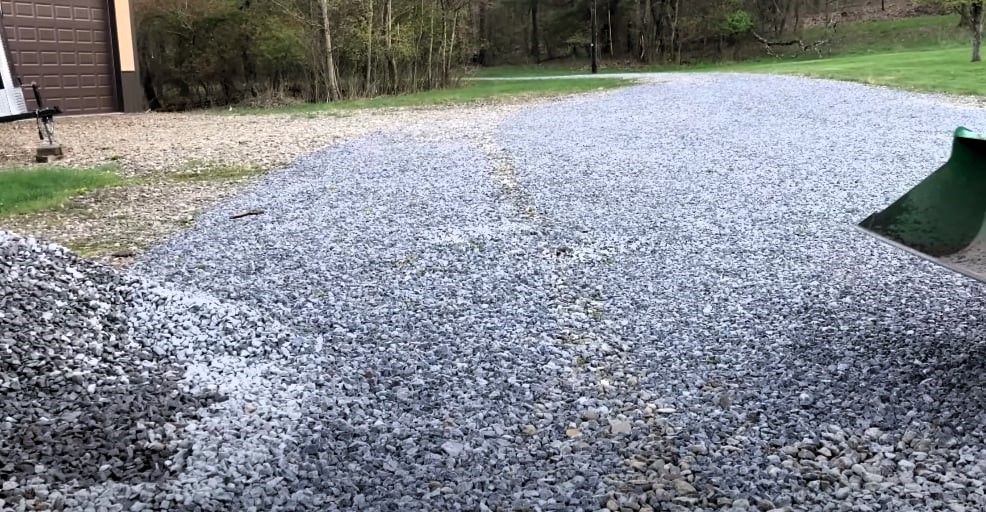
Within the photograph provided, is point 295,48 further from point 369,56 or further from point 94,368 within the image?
point 94,368

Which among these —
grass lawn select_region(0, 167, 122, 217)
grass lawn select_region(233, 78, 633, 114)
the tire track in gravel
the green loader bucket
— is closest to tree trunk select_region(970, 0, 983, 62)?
grass lawn select_region(233, 78, 633, 114)

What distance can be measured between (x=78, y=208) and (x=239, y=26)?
53.2 ft

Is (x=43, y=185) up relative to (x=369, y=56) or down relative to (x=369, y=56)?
down

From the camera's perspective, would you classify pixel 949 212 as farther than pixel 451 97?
No

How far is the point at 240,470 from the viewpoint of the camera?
2.44 m

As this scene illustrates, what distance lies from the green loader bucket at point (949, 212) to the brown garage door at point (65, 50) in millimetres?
14769

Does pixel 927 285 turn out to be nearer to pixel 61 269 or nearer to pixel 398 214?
pixel 398 214

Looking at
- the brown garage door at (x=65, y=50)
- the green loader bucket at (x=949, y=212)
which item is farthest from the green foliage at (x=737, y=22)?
the green loader bucket at (x=949, y=212)

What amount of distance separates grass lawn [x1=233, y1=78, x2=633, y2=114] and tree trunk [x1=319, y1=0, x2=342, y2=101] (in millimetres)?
917

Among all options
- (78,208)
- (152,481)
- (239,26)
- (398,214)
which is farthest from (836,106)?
(239,26)

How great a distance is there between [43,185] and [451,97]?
456 inches

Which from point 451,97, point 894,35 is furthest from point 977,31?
point 894,35

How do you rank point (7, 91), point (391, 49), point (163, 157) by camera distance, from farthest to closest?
1. point (391, 49)
2. point (163, 157)
3. point (7, 91)

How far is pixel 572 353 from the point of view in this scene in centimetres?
333
